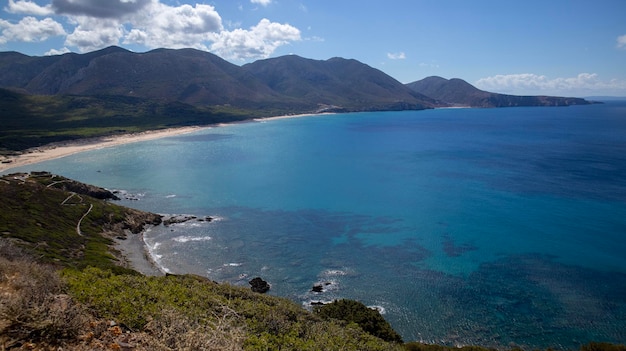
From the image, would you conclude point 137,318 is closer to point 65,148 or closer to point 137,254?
point 137,254

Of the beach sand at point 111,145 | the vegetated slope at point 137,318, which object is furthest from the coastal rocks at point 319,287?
the beach sand at point 111,145

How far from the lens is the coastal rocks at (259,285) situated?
44062 mm

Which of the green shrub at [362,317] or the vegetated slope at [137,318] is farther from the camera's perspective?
the green shrub at [362,317]

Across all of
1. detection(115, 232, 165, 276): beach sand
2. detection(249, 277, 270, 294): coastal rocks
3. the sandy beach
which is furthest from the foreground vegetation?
the sandy beach

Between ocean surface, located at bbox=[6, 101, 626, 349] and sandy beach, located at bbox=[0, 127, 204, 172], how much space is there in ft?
25.7

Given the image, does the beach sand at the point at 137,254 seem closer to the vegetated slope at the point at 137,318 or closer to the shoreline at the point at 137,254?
the shoreline at the point at 137,254

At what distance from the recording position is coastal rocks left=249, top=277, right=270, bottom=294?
4406cm

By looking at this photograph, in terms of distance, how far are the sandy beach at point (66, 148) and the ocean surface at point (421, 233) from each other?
7826 millimetres

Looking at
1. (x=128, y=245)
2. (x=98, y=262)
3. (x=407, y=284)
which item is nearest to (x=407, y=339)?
(x=407, y=284)

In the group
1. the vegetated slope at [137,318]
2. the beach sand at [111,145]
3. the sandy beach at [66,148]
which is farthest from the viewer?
the sandy beach at [66,148]

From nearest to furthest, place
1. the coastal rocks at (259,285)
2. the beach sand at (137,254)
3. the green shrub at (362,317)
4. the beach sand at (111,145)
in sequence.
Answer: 1. the green shrub at (362,317)
2. the coastal rocks at (259,285)
3. the beach sand at (137,254)
4. the beach sand at (111,145)

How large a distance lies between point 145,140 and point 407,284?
165m

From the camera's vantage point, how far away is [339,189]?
91.8m

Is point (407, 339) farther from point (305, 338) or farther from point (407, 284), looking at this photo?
point (305, 338)
